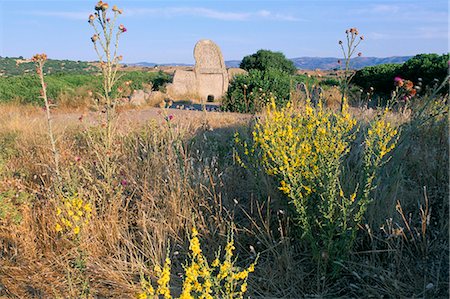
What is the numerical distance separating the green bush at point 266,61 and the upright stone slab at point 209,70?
974 centimetres

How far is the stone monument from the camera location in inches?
555

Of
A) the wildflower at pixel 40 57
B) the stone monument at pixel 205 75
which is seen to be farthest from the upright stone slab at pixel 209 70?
the wildflower at pixel 40 57

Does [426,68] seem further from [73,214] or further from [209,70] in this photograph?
[73,214]

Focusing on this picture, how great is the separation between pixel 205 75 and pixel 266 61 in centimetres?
1053

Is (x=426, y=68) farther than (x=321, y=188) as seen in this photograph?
Yes

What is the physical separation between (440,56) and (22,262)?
1278cm

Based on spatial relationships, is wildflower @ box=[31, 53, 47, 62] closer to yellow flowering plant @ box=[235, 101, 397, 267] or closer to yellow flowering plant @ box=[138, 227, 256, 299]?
yellow flowering plant @ box=[235, 101, 397, 267]

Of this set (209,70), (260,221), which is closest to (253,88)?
(209,70)

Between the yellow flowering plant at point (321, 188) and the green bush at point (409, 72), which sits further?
the green bush at point (409, 72)

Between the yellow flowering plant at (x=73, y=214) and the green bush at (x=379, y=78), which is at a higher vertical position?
the green bush at (x=379, y=78)

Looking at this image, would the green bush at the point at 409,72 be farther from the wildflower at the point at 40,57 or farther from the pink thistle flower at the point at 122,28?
the wildflower at the point at 40,57

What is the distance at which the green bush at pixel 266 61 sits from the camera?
24.1 metres

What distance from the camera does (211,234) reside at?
3098mm

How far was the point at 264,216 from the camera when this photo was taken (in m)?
3.26
